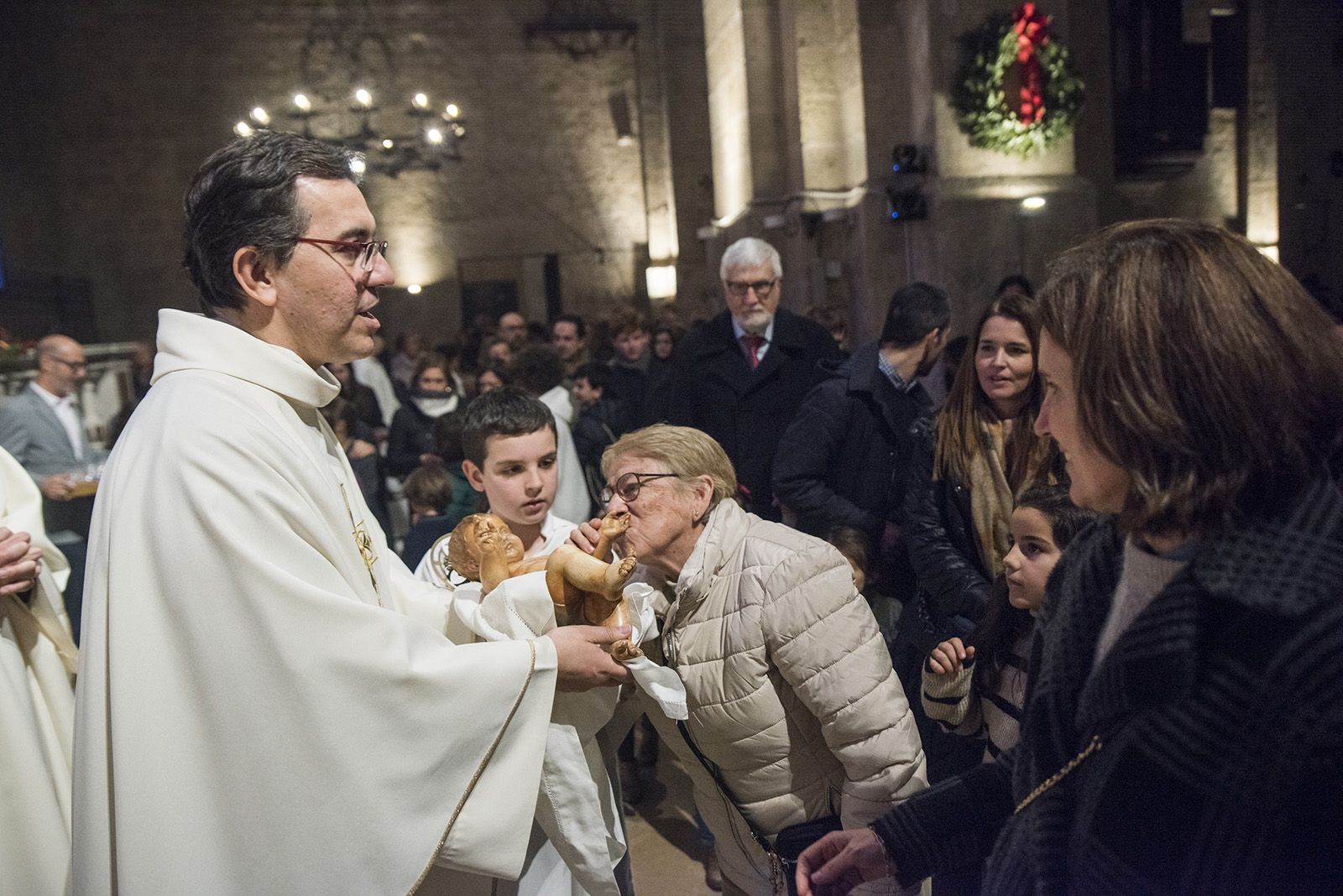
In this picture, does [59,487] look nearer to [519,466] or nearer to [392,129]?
[519,466]

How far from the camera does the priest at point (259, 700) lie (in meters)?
1.70

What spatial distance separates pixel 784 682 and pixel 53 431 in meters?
5.78

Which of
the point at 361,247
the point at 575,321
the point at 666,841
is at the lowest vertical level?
the point at 666,841

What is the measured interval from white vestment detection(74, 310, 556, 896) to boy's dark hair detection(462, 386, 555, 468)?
1291mm

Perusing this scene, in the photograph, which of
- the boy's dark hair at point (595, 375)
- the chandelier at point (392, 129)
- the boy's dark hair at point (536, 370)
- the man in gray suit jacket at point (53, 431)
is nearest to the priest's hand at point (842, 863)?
the boy's dark hair at point (536, 370)

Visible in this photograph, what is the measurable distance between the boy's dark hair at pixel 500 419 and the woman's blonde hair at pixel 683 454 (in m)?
0.55

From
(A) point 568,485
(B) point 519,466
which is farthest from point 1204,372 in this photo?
(A) point 568,485

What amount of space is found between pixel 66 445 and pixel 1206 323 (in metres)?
6.88

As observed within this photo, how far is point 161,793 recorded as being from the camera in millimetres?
1683

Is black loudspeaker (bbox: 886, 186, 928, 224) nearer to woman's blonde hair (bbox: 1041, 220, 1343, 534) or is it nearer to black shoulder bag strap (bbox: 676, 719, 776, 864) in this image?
black shoulder bag strap (bbox: 676, 719, 776, 864)

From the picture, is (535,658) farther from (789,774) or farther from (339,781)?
(789,774)

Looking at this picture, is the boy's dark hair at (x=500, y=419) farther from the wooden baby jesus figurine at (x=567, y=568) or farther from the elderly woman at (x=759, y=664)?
the wooden baby jesus figurine at (x=567, y=568)

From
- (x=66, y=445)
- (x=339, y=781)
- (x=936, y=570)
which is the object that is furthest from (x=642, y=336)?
(x=339, y=781)

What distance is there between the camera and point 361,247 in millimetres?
2041
